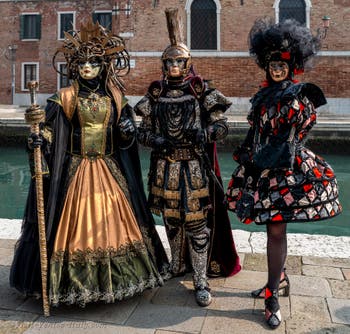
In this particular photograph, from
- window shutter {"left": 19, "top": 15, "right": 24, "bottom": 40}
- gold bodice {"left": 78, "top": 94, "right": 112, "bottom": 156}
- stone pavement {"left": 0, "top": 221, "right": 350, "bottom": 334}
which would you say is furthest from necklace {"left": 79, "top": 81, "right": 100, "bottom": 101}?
window shutter {"left": 19, "top": 15, "right": 24, "bottom": 40}

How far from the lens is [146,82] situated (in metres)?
17.6

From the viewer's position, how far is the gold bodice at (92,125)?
3061mm

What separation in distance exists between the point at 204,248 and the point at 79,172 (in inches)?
41.1

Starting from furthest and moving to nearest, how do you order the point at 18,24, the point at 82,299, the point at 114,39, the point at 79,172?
the point at 18,24 < the point at 114,39 < the point at 79,172 < the point at 82,299

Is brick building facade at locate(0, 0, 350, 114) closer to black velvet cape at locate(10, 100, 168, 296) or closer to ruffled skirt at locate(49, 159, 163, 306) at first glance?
black velvet cape at locate(10, 100, 168, 296)

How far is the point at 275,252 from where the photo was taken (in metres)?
2.75

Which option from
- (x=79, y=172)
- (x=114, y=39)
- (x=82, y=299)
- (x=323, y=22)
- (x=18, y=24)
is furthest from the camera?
(x=18, y=24)

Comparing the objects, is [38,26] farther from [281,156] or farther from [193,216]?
[281,156]

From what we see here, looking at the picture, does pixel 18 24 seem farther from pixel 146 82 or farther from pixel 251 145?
pixel 251 145

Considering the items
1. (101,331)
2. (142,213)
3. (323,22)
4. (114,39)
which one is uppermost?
(323,22)

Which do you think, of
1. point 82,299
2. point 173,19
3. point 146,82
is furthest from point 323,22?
point 82,299

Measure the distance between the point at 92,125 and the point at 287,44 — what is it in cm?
141

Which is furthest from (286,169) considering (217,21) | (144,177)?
(217,21)

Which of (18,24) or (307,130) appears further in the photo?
(18,24)
